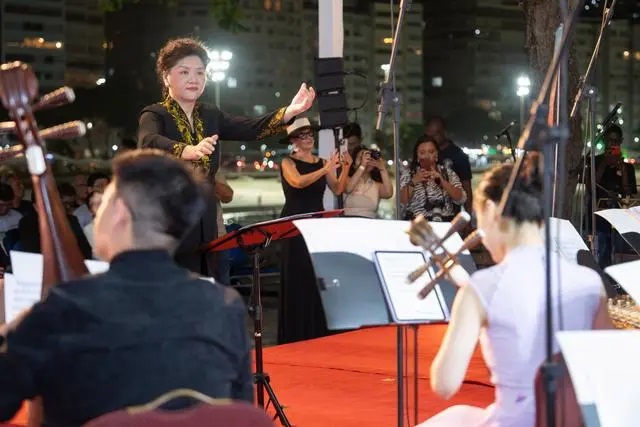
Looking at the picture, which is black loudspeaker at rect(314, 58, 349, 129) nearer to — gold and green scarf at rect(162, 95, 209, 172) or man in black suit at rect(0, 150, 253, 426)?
gold and green scarf at rect(162, 95, 209, 172)

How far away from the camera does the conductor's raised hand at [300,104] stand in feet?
14.8

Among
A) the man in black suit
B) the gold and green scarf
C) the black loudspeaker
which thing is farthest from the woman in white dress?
the black loudspeaker

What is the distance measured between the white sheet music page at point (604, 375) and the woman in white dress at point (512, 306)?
28cm

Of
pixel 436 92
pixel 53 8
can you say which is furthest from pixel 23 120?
pixel 436 92

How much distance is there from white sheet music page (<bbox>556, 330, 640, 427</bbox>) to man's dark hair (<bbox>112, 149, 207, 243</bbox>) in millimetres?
818

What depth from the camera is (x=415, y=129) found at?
11953 millimetres

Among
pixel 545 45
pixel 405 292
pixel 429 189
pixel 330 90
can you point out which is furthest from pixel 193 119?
pixel 545 45

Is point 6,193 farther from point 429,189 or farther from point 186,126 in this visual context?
point 186,126

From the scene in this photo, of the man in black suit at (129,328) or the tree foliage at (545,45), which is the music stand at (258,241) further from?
the tree foliage at (545,45)

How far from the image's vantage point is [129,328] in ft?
6.82

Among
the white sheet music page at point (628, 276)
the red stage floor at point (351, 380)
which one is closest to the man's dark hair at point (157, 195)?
the white sheet music page at point (628, 276)

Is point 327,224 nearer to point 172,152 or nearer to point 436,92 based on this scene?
point 172,152

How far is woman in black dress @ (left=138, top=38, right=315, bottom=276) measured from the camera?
4387mm

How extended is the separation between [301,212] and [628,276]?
395 centimetres
